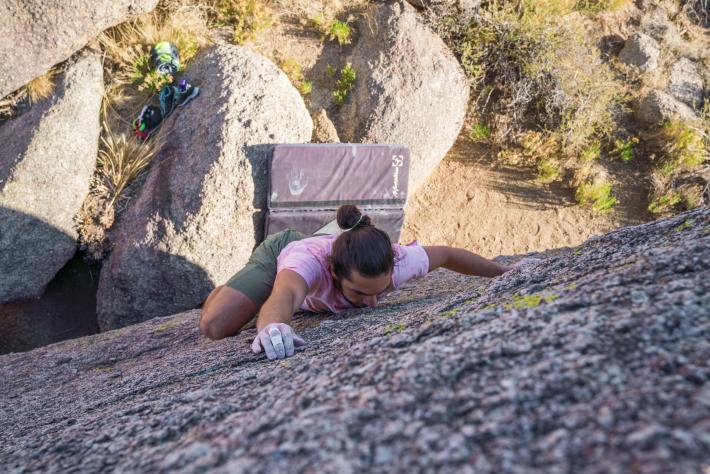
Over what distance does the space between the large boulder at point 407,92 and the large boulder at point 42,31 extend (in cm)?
256

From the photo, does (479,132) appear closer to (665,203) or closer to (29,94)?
(665,203)

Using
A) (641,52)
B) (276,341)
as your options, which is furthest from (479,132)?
(276,341)

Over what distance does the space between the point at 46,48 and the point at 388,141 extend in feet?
11.4

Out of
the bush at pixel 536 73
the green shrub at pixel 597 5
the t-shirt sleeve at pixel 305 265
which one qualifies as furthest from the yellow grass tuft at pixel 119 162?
the green shrub at pixel 597 5

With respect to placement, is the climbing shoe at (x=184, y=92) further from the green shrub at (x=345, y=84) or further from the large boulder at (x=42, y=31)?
the green shrub at (x=345, y=84)

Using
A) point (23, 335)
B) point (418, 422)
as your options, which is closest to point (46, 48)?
point (23, 335)

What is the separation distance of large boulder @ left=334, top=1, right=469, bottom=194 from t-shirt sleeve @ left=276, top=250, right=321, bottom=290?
319cm

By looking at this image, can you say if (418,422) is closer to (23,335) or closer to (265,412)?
(265,412)

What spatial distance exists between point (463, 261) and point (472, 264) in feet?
0.19

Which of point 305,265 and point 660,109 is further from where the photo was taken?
point 660,109

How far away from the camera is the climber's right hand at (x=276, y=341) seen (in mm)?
2133

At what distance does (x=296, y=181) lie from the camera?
16.4 ft

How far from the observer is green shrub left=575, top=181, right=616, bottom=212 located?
6.23 m

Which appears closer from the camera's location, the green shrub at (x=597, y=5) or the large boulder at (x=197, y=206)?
the large boulder at (x=197, y=206)
